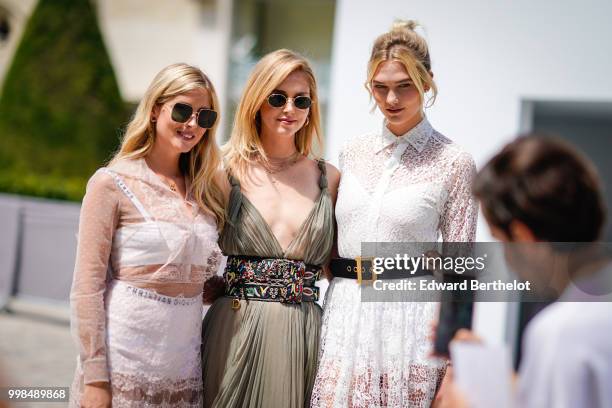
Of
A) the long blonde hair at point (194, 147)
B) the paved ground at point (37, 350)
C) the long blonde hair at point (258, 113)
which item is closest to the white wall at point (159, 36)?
the paved ground at point (37, 350)

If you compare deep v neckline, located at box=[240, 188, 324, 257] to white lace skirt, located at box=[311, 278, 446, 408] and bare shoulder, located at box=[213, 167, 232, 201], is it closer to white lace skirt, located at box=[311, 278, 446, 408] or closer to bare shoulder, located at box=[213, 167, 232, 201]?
bare shoulder, located at box=[213, 167, 232, 201]

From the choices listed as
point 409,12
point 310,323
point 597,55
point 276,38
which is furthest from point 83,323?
point 276,38

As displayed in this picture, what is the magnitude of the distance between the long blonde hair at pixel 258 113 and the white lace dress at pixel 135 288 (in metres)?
0.50

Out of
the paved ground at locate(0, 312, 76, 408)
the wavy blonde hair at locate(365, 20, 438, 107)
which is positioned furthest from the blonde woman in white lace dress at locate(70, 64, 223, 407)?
the paved ground at locate(0, 312, 76, 408)

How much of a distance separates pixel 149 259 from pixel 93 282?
8.8 inches

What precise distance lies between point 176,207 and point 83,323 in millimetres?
574

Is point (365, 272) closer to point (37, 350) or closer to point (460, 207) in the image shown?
point (460, 207)

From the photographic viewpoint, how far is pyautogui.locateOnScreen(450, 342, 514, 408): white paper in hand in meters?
1.50

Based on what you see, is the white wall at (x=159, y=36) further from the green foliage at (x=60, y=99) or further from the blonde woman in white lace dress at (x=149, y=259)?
the blonde woman in white lace dress at (x=149, y=259)

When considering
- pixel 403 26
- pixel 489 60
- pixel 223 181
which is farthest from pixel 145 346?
pixel 489 60

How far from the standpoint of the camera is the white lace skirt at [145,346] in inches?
111

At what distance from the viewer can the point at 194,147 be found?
3.20 meters

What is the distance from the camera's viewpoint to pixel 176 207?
116 inches

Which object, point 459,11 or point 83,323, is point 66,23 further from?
point 83,323
